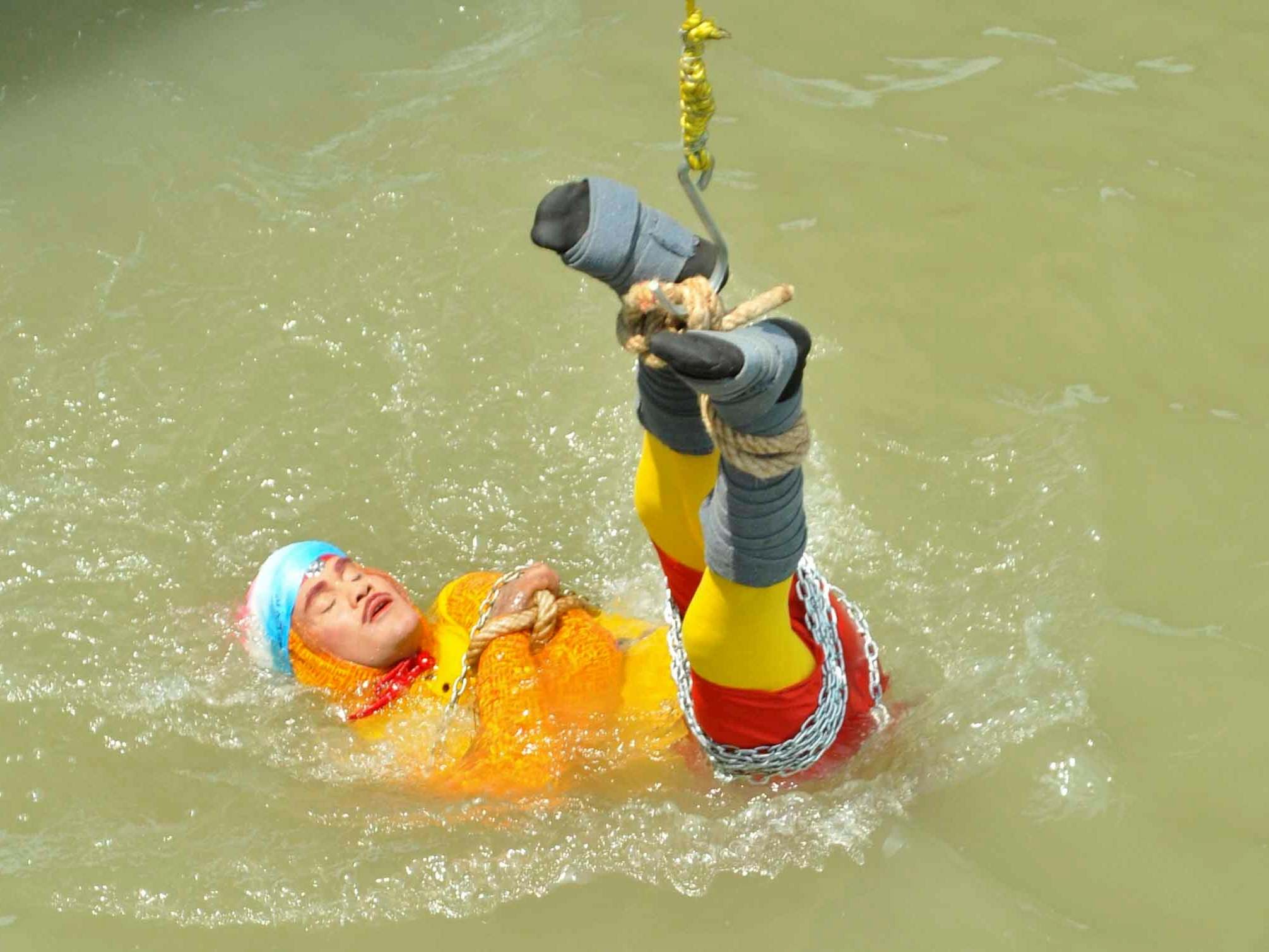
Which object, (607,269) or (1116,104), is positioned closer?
(607,269)

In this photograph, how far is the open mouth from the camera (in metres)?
3.77

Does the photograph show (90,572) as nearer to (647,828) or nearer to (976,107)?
(647,828)

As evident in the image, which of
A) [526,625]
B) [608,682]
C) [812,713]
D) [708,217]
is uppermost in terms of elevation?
[708,217]

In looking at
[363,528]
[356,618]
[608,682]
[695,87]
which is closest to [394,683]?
[356,618]

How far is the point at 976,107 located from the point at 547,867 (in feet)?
12.3

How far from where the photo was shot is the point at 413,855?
3.48m

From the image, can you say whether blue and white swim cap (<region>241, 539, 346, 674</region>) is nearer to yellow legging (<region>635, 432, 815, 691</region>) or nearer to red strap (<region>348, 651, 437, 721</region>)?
red strap (<region>348, 651, 437, 721</region>)

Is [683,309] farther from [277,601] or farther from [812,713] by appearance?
[277,601]

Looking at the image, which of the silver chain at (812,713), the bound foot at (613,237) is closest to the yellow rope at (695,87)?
the bound foot at (613,237)

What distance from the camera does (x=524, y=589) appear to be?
3641 mm

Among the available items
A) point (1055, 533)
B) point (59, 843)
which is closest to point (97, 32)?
point (59, 843)

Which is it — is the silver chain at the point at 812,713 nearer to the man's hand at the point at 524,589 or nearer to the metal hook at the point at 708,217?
the man's hand at the point at 524,589

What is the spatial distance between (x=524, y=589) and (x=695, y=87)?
5.86 feet

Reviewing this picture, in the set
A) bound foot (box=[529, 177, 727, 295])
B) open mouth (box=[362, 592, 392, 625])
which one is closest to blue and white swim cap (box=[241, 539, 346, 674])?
open mouth (box=[362, 592, 392, 625])
